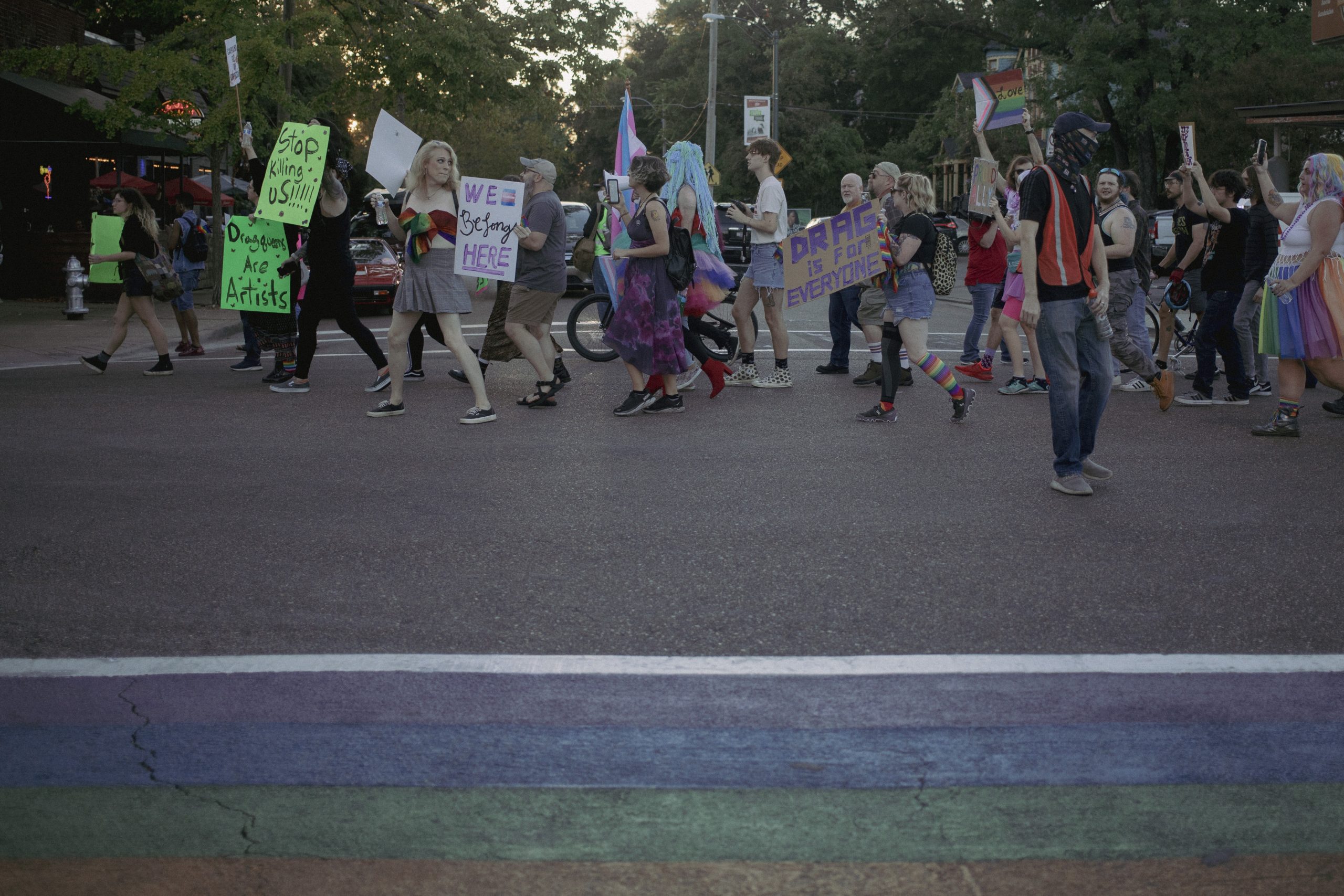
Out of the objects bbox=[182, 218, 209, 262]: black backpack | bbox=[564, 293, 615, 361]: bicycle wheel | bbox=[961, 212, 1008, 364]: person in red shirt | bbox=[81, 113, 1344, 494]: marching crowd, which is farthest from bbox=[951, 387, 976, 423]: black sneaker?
bbox=[182, 218, 209, 262]: black backpack

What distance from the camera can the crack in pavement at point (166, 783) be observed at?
3.32 m

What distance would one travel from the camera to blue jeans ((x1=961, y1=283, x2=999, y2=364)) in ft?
41.6

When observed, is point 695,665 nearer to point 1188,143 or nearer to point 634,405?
point 634,405

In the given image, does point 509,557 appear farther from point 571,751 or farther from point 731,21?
point 731,21

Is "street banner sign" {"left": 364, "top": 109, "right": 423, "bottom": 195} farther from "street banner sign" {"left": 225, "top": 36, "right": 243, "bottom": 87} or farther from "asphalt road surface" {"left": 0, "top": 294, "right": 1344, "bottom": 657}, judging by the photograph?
"street banner sign" {"left": 225, "top": 36, "right": 243, "bottom": 87}

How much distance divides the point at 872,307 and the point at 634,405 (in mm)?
2586

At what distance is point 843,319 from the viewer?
508 inches

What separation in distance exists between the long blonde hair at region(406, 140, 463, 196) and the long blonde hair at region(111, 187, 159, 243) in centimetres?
373

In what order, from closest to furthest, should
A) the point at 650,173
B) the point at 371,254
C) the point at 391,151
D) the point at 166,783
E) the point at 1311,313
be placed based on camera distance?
the point at 166,783 < the point at 1311,313 < the point at 650,173 < the point at 391,151 < the point at 371,254

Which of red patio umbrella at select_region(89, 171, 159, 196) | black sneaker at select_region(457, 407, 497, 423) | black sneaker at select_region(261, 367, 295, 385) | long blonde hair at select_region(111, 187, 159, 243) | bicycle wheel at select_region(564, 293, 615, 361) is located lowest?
black sneaker at select_region(457, 407, 497, 423)

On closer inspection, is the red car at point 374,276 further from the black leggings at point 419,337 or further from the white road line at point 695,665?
the white road line at point 695,665

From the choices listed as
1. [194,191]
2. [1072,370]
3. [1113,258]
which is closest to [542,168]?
[1113,258]

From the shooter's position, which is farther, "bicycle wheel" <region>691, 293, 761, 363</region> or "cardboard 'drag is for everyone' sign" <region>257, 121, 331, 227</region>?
"bicycle wheel" <region>691, 293, 761, 363</region>

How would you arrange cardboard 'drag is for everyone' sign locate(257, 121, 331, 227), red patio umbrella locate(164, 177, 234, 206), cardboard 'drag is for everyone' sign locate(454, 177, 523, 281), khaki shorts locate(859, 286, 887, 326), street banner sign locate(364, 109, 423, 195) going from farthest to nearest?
red patio umbrella locate(164, 177, 234, 206), khaki shorts locate(859, 286, 887, 326), cardboard 'drag is for everyone' sign locate(257, 121, 331, 227), cardboard 'drag is for everyone' sign locate(454, 177, 523, 281), street banner sign locate(364, 109, 423, 195)
